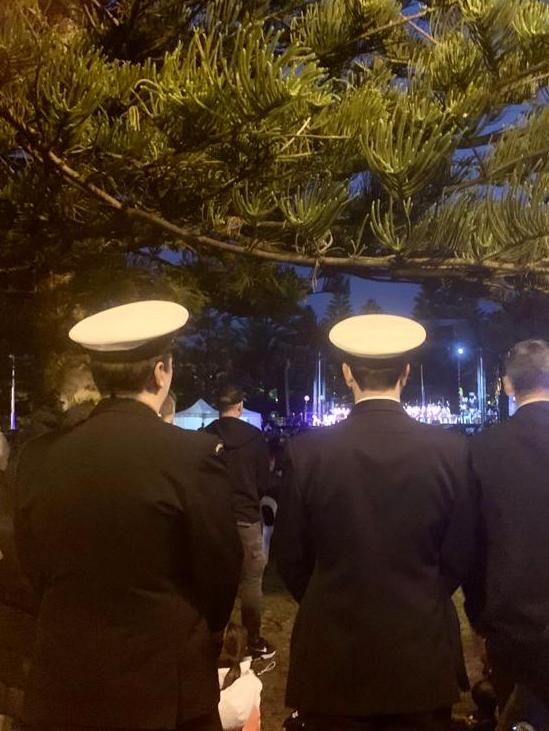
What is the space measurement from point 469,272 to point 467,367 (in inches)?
1548

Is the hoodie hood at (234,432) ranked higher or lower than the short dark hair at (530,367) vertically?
higher

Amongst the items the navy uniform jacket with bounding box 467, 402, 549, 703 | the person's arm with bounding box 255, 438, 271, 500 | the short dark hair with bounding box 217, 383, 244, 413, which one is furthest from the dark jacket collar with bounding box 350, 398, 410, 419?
the short dark hair with bounding box 217, 383, 244, 413

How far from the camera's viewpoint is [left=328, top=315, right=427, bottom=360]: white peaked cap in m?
2.30

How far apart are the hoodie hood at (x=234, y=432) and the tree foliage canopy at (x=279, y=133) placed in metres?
1.17

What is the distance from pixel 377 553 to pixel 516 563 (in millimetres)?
549

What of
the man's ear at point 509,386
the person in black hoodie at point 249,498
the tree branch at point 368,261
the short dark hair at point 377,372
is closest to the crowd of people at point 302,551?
the short dark hair at point 377,372

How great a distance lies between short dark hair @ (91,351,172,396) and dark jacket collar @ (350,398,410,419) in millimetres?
600

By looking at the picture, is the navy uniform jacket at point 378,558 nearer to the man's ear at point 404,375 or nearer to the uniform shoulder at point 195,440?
the man's ear at point 404,375

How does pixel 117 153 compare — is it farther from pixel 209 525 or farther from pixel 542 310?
pixel 542 310

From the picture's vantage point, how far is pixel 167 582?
1.92m

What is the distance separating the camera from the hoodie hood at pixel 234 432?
5.18 m

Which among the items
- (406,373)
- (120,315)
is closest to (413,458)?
(406,373)

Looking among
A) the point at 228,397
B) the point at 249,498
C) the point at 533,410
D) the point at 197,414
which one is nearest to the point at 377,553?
the point at 533,410

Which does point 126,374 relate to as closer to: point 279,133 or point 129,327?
point 129,327
